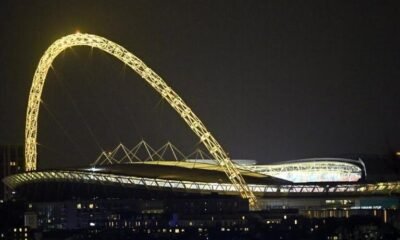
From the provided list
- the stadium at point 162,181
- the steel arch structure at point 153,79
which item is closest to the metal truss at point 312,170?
the stadium at point 162,181

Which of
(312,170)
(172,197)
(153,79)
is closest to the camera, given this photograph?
(153,79)

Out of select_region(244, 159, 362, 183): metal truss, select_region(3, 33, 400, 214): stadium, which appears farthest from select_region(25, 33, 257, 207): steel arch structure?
select_region(244, 159, 362, 183): metal truss

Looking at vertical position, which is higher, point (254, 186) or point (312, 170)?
point (312, 170)

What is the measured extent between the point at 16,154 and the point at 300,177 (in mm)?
39658

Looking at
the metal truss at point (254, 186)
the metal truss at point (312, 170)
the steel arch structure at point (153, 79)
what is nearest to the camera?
the steel arch structure at point (153, 79)

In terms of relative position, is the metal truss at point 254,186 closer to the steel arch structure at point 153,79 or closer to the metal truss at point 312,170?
the steel arch structure at point 153,79

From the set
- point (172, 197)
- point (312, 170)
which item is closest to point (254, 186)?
point (172, 197)

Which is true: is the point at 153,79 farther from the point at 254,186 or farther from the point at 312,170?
the point at 312,170

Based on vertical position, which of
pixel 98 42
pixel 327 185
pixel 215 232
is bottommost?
pixel 215 232

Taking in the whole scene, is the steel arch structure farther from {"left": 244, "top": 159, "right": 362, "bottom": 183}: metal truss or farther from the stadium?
{"left": 244, "top": 159, "right": 362, "bottom": 183}: metal truss

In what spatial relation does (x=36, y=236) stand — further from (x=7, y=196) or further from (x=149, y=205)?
(x=7, y=196)

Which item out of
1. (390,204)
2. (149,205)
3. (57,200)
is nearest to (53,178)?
(57,200)

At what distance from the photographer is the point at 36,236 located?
238 ft

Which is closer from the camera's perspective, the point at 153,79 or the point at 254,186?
the point at 153,79
